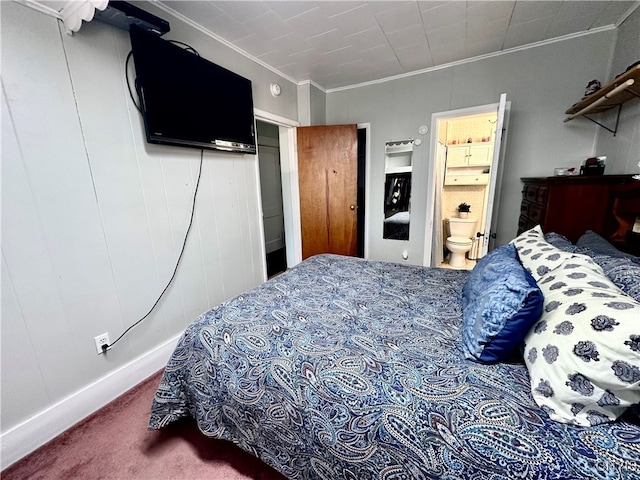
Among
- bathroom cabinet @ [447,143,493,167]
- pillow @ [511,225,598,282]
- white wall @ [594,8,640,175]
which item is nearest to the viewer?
pillow @ [511,225,598,282]

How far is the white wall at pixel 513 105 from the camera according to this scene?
7.54ft

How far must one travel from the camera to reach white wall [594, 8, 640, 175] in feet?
5.83

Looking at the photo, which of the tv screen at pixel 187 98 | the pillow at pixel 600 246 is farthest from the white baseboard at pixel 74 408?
the pillow at pixel 600 246

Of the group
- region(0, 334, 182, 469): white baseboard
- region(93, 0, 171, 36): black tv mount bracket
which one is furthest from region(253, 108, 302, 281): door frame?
region(0, 334, 182, 469): white baseboard

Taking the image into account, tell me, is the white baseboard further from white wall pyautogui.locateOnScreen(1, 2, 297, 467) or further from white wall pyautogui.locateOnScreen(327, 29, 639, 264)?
white wall pyautogui.locateOnScreen(327, 29, 639, 264)

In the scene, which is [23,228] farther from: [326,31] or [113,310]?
[326,31]

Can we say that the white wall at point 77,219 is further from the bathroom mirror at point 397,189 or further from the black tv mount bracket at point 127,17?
the bathroom mirror at point 397,189

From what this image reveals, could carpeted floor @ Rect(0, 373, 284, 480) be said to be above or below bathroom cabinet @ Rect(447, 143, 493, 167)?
below

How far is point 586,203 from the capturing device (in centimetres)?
176

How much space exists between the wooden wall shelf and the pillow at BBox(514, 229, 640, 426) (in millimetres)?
1469

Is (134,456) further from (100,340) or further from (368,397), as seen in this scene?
(368,397)

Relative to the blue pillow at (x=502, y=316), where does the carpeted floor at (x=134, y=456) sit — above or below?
below

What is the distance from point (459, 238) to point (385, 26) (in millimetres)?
2816

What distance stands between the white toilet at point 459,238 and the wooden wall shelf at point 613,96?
1.69m
